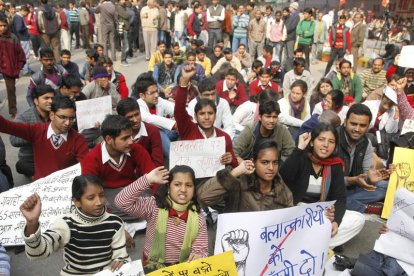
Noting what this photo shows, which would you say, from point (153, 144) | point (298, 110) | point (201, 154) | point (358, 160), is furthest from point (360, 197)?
point (153, 144)

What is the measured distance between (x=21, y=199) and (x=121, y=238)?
1.78m

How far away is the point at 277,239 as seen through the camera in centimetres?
278

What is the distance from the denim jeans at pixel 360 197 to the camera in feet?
14.5

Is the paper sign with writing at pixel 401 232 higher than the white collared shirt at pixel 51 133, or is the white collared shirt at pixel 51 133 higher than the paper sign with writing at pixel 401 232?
the white collared shirt at pixel 51 133

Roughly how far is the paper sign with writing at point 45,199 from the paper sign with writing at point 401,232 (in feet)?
8.99

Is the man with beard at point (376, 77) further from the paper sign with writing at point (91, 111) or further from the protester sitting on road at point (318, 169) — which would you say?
the paper sign with writing at point (91, 111)

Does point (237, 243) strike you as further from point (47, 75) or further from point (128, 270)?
point (47, 75)

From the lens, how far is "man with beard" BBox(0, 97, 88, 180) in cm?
389

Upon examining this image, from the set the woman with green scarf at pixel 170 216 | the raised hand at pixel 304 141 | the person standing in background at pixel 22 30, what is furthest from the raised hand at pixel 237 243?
the person standing in background at pixel 22 30

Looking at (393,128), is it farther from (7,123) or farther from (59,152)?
(7,123)

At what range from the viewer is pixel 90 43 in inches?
624

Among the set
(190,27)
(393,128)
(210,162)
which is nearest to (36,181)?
(210,162)

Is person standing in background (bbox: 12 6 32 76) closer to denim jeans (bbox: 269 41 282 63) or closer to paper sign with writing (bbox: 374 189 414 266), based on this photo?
denim jeans (bbox: 269 41 282 63)

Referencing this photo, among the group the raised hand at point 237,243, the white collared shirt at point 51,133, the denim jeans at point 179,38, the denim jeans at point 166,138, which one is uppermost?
the denim jeans at point 179,38
